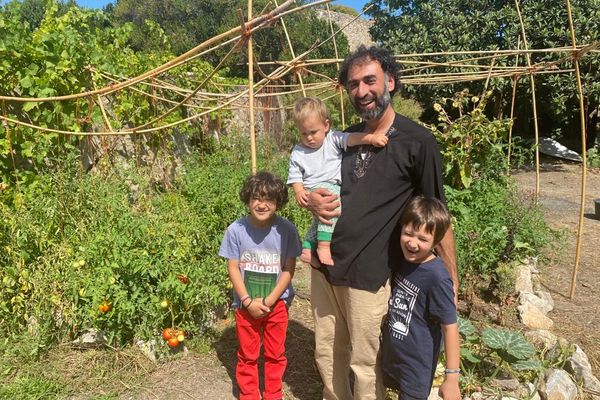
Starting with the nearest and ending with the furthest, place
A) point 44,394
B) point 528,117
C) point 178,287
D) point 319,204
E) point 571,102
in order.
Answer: point 319,204 < point 44,394 < point 178,287 < point 571,102 < point 528,117

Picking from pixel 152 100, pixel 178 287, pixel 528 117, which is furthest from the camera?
pixel 528 117

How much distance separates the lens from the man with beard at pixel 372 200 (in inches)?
73.8

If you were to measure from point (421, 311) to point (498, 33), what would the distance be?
28.2 ft

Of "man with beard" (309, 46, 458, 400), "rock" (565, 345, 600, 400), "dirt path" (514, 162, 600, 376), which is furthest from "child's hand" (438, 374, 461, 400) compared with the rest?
"dirt path" (514, 162, 600, 376)

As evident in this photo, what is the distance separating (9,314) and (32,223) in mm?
604

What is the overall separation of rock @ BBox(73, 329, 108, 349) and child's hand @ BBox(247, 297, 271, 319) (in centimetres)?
115

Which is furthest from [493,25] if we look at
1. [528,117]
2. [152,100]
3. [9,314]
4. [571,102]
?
[9,314]

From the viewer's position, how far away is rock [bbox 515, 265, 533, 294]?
153 inches

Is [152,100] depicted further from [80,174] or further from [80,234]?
[80,234]

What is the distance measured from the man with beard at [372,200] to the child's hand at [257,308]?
40 centimetres

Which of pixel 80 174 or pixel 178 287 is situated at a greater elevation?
pixel 80 174

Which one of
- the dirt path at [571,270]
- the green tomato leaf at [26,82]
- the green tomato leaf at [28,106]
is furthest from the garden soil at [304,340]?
the green tomato leaf at [26,82]

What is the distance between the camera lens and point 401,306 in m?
1.94

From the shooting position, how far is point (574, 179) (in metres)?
8.71
